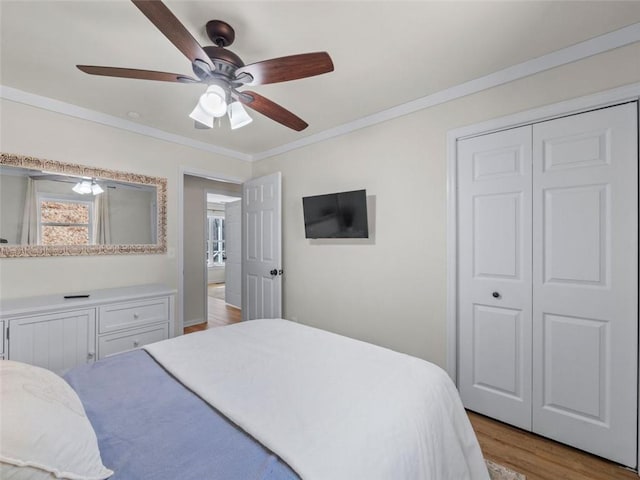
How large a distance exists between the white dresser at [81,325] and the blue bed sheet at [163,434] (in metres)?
1.10

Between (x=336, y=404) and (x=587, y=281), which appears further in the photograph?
(x=587, y=281)

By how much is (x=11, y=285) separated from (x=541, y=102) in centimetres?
407

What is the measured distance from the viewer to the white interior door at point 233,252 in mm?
5836

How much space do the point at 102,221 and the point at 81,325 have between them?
1013 mm

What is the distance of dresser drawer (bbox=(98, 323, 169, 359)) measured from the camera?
7.60 feet

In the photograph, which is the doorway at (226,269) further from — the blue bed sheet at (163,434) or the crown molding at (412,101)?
the blue bed sheet at (163,434)

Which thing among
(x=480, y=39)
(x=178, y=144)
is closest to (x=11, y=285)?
(x=178, y=144)

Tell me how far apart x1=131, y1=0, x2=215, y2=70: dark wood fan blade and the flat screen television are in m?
1.69

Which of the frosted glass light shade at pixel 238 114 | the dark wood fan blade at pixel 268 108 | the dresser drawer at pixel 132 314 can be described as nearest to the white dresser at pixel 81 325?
the dresser drawer at pixel 132 314

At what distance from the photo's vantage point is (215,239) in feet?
27.7

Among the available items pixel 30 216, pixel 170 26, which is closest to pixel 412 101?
pixel 170 26

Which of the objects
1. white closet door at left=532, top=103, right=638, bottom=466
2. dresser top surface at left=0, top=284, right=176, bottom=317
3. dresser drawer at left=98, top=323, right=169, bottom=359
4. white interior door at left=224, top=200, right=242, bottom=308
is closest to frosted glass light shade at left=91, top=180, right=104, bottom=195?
dresser top surface at left=0, top=284, right=176, bottom=317

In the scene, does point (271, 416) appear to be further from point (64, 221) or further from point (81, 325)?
point (64, 221)

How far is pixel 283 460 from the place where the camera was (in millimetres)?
812
